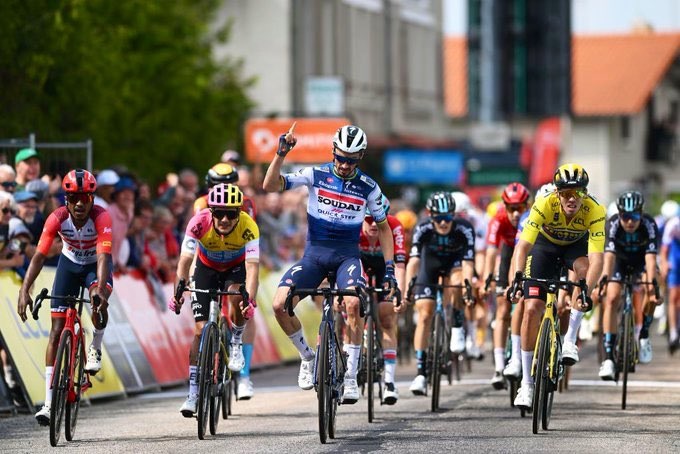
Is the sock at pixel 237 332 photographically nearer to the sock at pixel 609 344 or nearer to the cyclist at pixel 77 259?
the cyclist at pixel 77 259

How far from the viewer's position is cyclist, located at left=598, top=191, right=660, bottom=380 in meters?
17.7

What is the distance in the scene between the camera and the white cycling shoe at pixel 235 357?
1470cm

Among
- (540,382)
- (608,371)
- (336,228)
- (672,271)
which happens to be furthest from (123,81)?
(540,382)

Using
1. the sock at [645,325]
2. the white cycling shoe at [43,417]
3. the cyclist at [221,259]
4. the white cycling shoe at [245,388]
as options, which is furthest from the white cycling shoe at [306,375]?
the sock at [645,325]

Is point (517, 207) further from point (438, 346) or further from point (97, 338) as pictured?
point (97, 338)

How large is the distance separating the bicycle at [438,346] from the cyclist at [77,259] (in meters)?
3.24

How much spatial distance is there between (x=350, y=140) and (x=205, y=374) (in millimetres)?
2095

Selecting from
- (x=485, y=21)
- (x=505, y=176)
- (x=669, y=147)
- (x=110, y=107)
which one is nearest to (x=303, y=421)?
(x=110, y=107)

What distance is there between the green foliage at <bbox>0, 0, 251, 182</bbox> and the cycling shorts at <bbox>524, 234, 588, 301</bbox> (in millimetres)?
8959

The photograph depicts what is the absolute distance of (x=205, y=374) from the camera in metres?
13.7

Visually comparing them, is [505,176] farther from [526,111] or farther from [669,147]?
[669,147]

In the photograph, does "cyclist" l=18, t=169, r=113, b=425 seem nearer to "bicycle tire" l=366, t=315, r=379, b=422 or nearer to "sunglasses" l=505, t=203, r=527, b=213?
"bicycle tire" l=366, t=315, r=379, b=422

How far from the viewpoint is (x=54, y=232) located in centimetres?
1387

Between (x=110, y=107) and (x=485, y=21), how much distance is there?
3674 cm
